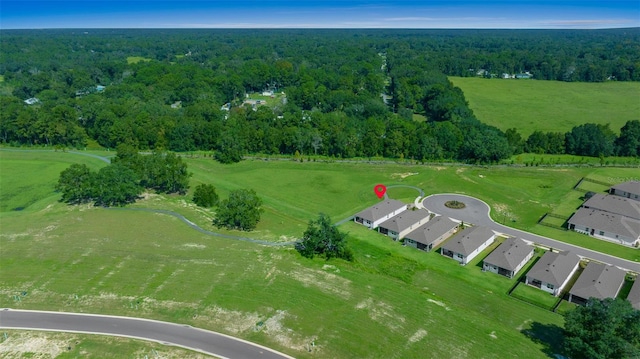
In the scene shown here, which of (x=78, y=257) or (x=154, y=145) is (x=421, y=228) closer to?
(x=78, y=257)

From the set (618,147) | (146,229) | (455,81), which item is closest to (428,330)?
(146,229)

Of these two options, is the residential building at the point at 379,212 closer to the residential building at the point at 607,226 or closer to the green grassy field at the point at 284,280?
the green grassy field at the point at 284,280

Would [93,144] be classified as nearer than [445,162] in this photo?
No

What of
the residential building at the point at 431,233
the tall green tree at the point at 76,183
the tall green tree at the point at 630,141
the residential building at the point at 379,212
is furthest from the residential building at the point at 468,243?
the tall green tree at the point at 76,183

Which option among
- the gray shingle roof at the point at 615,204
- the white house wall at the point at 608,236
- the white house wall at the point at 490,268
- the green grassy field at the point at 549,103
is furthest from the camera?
the green grassy field at the point at 549,103

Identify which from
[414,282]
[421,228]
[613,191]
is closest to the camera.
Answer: [414,282]

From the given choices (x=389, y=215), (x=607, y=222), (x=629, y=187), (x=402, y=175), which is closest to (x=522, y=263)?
(x=607, y=222)

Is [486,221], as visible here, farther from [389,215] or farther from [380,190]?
[380,190]
